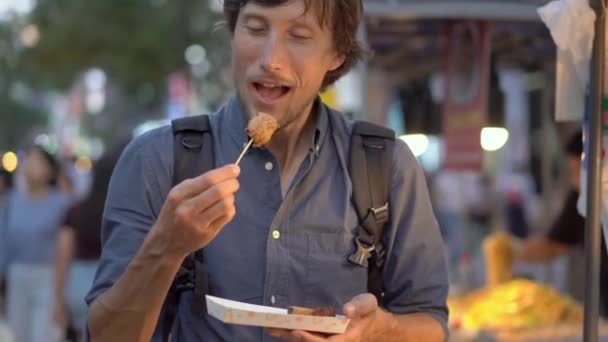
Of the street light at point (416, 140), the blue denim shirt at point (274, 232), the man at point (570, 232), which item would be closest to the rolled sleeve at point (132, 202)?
the blue denim shirt at point (274, 232)

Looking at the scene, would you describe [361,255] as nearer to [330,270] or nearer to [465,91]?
[330,270]

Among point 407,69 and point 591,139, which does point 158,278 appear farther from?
point 407,69

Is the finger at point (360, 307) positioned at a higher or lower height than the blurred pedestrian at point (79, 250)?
higher

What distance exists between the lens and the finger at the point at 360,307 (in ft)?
7.85

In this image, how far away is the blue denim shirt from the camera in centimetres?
A: 269

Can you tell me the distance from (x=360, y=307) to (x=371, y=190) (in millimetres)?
448

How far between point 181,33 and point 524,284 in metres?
19.6

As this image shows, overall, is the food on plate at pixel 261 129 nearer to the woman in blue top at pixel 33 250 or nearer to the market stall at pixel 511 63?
the market stall at pixel 511 63

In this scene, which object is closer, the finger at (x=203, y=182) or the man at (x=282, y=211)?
the finger at (x=203, y=182)

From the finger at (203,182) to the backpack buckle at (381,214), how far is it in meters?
Result: 0.63

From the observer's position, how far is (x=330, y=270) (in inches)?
107

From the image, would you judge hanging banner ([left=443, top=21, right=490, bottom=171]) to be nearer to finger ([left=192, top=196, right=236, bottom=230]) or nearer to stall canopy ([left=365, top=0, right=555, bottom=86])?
stall canopy ([left=365, top=0, right=555, bottom=86])

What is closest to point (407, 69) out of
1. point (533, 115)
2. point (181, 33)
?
point (533, 115)

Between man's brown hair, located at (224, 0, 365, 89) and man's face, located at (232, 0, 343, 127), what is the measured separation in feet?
0.05
